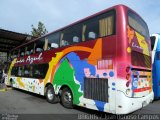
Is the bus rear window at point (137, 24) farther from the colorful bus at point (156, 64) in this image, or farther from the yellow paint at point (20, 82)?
the yellow paint at point (20, 82)

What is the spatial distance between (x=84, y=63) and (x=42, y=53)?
4.05 meters

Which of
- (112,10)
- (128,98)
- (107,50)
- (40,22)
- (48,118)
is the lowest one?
(48,118)

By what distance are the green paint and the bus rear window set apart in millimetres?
2868

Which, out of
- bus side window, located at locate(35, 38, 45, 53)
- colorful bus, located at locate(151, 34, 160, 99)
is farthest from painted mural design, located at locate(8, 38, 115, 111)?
colorful bus, located at locate(151, 34, 160, 99)

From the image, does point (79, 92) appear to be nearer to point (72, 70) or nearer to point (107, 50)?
point (72, 70)

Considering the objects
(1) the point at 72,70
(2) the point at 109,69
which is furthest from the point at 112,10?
(1) the point at 72,70

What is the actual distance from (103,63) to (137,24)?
6.64 ft

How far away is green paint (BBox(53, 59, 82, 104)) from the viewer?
7.25 meters

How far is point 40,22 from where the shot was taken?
3831cm

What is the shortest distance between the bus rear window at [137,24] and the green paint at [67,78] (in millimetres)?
2868

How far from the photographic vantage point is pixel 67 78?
7.89 m

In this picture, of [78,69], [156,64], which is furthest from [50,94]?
[156,64]

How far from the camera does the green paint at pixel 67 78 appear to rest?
725 cm

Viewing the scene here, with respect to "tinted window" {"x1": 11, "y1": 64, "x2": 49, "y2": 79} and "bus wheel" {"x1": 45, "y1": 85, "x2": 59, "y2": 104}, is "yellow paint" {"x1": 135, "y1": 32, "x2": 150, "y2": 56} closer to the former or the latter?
"bus wheel" {"x1": 45, "y1": 85, "x2": 59, "y2": 104}
